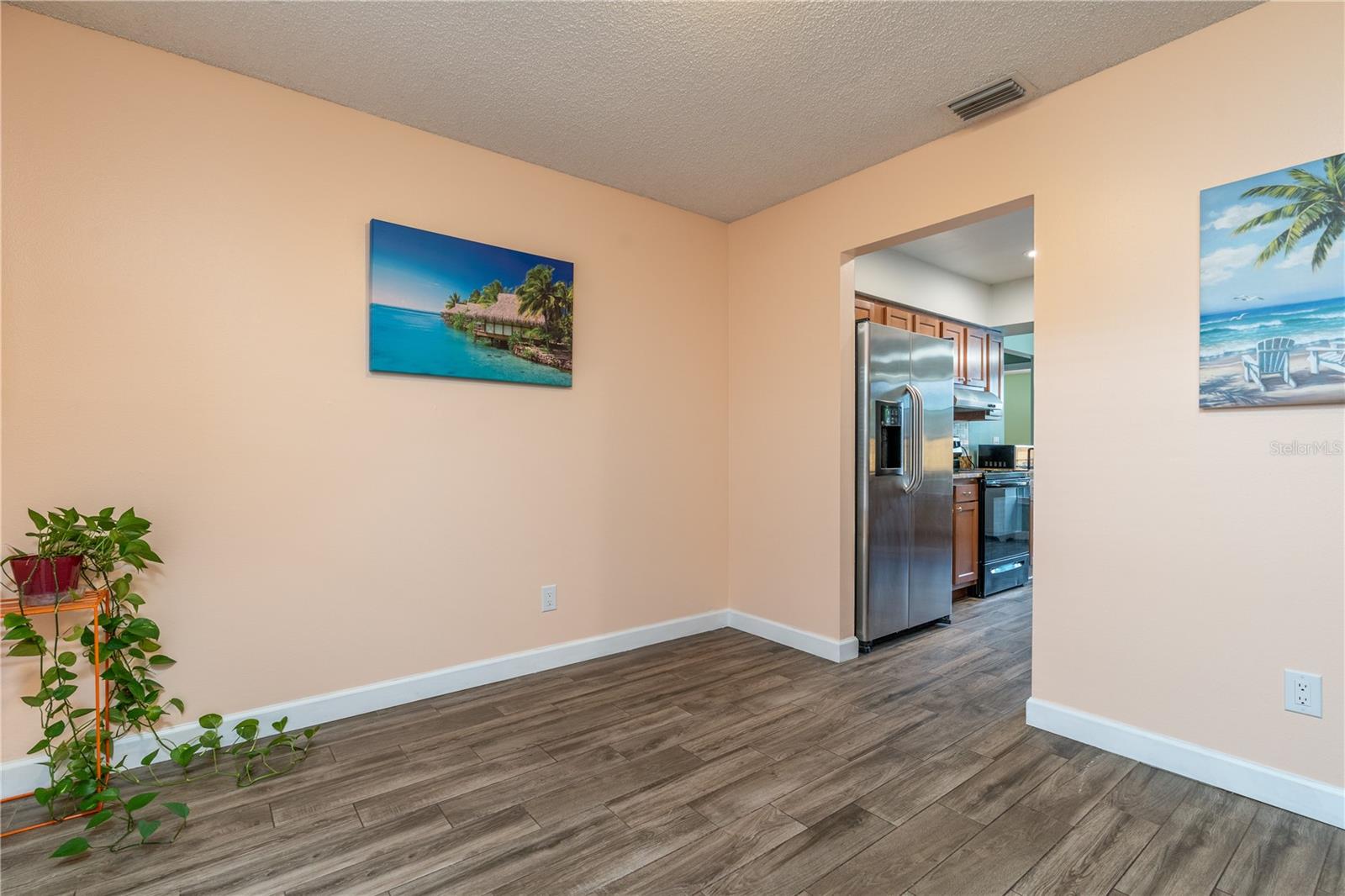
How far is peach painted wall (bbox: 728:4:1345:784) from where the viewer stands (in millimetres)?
2000

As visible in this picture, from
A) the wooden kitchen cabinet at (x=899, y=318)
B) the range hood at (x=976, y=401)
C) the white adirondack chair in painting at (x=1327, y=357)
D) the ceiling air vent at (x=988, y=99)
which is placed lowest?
the white adirondack chair in painting at (x=1327, y=357)

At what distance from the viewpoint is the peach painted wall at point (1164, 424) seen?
6.56 feet

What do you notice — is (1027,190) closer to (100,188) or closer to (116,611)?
(100,188)

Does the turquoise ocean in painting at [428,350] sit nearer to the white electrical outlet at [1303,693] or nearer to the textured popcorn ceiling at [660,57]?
the textured popcorn ceiling at [660,57]

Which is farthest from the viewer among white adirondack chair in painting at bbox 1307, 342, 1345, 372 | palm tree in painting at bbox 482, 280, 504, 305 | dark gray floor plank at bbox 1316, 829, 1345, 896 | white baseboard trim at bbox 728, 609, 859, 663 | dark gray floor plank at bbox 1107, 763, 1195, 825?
white baseboard trim at bbox 728, 609, 859, 663

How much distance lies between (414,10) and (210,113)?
101cm

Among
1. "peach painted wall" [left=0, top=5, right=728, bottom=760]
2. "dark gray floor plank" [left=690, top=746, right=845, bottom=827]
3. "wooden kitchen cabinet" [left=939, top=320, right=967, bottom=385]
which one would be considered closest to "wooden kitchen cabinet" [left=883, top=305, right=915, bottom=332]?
"wooden kitchen cabinet" [left=939, top=320, right=967, bottom=385]

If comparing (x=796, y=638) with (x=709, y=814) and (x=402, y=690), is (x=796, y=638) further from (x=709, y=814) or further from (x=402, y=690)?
(x=402, y=690)

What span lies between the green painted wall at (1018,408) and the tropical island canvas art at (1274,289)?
6.43m

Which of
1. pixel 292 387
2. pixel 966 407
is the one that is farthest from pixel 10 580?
pixel 966 407

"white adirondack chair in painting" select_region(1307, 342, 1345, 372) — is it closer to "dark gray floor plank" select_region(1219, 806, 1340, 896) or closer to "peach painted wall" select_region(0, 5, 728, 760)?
"dark gray floor plank" select_region(1219, 806, 1340, 896)

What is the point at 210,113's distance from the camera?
7.95 ft

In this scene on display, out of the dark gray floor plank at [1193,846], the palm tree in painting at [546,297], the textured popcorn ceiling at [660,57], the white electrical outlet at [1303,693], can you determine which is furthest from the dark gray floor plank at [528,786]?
the textured popcorn ceiling at [660,57]

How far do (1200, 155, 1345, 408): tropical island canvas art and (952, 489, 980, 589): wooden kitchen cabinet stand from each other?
2575mm
